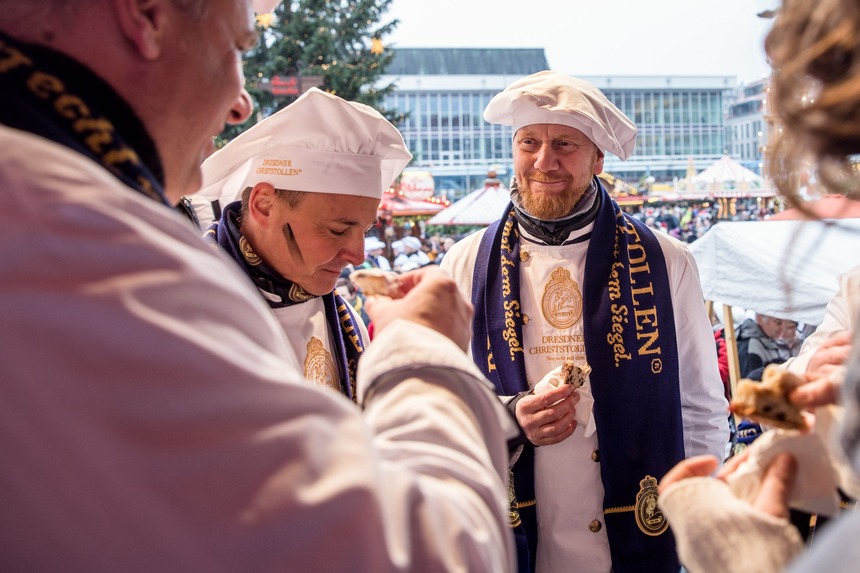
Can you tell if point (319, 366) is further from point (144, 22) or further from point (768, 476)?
point (768, 476)

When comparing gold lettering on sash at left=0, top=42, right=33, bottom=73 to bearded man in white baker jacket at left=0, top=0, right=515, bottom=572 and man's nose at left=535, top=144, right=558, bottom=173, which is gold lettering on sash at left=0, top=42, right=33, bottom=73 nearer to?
bearded man in white baker jacket at left=0, top=0, right=515, bottom=572

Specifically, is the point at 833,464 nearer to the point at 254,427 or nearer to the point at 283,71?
the point at 254,427

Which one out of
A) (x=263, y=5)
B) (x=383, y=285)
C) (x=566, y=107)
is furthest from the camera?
(x=566, y=107)

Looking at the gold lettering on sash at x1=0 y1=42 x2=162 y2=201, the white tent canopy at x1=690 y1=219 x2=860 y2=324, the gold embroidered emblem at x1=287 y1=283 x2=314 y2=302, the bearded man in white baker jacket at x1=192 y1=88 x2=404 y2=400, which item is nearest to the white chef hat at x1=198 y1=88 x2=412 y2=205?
the bearded man in white baker jacket at x1=192 y1=88 x2=404 y2=400

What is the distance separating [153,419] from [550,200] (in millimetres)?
2438

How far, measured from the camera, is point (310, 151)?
2.61m

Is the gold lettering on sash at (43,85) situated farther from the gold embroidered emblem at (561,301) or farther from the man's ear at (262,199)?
the gold embroidered emblem at (561,301)

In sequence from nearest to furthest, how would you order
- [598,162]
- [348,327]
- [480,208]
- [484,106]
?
[348,327], [598,162], [480,208], [484,106]

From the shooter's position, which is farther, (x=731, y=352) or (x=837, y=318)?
(x=731, y=352)

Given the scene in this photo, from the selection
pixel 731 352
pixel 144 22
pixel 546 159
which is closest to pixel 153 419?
pixel 144 22

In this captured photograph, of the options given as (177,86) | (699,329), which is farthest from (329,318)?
(177,86)

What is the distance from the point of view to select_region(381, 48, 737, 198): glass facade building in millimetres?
56906

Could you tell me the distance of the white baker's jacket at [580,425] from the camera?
2734mm

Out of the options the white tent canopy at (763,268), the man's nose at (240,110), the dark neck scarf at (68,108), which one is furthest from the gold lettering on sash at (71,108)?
the white tent canopy at (763,268)
